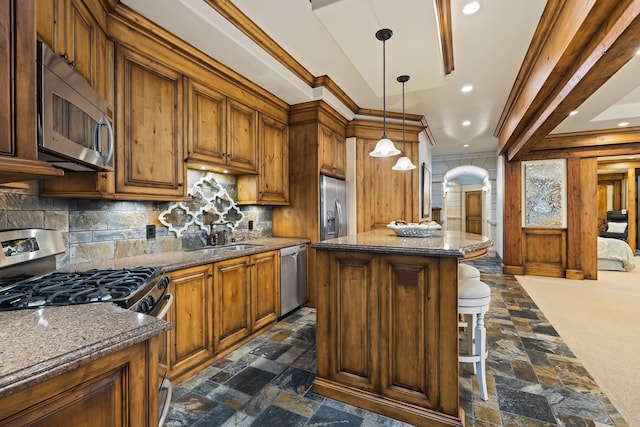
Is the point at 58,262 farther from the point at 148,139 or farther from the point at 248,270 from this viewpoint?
the point at 248,270

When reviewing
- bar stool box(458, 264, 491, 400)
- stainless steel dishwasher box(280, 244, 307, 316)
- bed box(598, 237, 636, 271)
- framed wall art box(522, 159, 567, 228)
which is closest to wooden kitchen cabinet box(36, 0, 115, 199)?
stainless steel dishwasher box(280, 244, 307, 316)

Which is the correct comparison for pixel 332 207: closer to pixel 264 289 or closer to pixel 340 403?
pixel 264 289

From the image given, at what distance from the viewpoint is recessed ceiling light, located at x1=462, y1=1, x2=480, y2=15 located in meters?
2.17

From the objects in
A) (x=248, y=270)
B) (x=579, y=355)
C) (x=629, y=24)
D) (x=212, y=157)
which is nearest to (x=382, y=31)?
(x=629, y=24)

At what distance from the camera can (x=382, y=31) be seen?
7.07ft

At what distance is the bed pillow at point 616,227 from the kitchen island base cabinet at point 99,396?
10752mm

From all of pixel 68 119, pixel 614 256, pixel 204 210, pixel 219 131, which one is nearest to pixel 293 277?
pixel 204 210

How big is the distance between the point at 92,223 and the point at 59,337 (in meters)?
1.55

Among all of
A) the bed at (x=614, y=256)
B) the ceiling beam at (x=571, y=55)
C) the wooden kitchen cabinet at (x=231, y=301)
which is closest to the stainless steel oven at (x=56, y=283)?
the wooden kitchen cabinet at (x=231, y=301)

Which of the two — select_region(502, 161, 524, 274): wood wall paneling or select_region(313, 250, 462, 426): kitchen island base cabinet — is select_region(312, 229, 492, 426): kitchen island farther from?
select_region(502, 161, 524, 274): wood wall paneling

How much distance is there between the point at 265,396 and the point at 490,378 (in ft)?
5.30

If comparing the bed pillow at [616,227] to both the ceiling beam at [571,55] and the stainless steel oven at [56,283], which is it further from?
the stainless steel oven at [56,283]

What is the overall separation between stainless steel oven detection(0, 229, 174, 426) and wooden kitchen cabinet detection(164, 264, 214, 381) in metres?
0.33

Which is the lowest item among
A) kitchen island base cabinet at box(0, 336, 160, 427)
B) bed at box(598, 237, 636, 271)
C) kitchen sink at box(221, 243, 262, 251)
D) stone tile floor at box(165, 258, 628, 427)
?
stone tile floor at box(165, 258, 628, 427)
